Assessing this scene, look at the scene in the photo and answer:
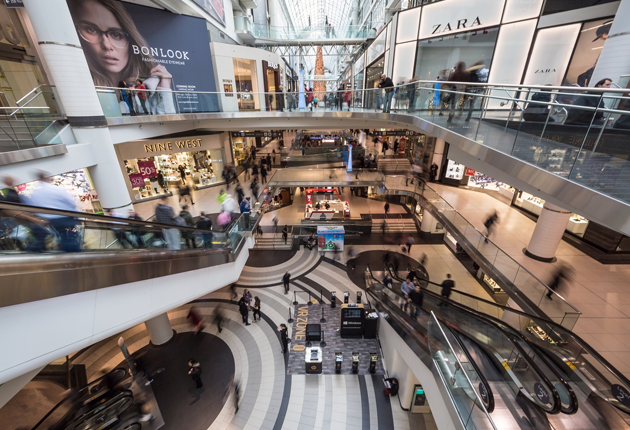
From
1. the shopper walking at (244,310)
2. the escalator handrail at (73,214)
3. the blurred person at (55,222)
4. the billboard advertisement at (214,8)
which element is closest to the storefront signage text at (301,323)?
the shopper walking at (244,310)

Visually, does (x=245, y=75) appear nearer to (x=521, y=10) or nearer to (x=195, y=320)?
(x=521, y=10)

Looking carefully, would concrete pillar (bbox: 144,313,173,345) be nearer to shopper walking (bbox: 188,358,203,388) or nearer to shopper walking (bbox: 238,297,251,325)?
shopper walking (bbox: 188,358,203,388)

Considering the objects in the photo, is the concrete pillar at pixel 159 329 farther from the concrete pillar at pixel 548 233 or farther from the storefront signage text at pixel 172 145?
the concrete pillar at pixel 548 233

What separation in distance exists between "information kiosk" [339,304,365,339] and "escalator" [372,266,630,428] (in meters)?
4.11

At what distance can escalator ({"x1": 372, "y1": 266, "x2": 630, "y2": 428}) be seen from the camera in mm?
3363

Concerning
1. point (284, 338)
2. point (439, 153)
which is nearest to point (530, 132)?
point (284, 338)

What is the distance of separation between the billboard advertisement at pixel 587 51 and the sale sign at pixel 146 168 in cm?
1687

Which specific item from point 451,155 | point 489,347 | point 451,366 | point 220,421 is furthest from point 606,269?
point 220,421

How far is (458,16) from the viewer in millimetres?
11453

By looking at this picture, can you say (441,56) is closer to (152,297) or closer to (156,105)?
(156,105)

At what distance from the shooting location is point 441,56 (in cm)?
1252

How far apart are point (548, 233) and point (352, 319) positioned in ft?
21.6

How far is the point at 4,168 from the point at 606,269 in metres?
15.7

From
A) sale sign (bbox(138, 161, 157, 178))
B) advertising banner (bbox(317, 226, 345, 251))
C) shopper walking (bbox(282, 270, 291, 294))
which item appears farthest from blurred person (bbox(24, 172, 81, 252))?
advertising banner (bbox(317, 226, 345, 251))
